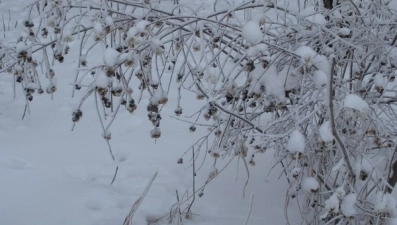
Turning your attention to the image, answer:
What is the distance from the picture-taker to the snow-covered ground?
2977 mm

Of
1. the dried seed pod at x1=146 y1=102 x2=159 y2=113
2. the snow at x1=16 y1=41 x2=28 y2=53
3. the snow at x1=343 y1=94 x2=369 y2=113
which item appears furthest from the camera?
the snow at x1=16 y1=41 x2=28 y2=53

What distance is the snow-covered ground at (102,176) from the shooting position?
298 centimetres

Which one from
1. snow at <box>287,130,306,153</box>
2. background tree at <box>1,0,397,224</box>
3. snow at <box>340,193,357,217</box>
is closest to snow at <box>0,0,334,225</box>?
background tree at <box>1,0,397,224</box>

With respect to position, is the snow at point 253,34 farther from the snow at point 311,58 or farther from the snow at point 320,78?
the snow at point 320,78

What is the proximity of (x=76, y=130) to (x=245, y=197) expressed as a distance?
5.86ft

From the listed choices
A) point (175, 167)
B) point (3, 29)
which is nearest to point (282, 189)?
point (175, 167)

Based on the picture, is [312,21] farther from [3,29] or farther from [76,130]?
[3,29]

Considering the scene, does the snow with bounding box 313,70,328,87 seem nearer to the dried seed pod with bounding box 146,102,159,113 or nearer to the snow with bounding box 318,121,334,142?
the snow with bounding box 318,121,334,142

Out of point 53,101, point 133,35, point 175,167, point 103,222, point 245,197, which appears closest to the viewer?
point 133,35

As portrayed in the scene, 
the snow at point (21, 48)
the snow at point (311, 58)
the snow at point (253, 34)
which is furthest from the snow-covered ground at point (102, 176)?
the snow at point (253, 34)

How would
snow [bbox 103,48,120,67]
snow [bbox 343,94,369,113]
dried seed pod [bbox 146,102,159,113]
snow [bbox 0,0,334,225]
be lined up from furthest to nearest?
snow [bbox 0,0,334,225] → dried seed pod [bbox 146,102,159,113] → snow [bbox 103,48,120,67] → snow [bbox 343,94,369,113]

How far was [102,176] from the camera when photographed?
3436 millimetres

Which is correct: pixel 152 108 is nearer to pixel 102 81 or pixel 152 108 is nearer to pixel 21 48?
pixel 102 81

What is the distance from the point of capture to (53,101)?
15.4 feet
